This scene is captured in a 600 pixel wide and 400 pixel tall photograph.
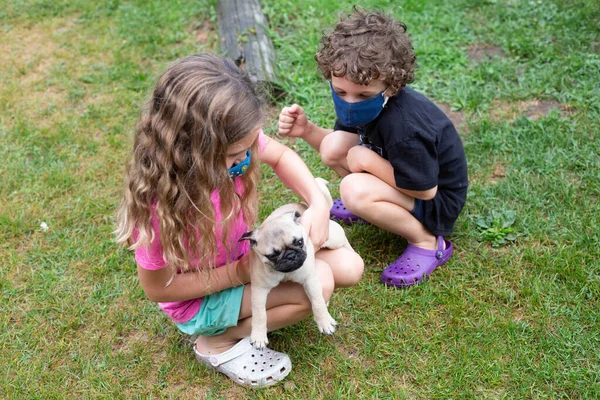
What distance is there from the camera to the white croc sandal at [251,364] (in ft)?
9.89

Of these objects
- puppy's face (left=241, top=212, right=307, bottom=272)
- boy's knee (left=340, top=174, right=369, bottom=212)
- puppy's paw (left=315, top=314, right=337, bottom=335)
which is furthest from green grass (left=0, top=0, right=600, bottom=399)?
puppy's face (left=241, top=212, right=307, bottom=272)

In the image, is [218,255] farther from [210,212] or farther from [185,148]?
[185,148]

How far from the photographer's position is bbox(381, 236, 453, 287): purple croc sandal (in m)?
3.52

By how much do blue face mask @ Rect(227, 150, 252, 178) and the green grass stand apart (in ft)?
3.58

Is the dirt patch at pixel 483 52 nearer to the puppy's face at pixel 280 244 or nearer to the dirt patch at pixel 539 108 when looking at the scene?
the dirt patch at pixel 539 108

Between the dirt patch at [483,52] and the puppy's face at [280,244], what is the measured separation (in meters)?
3.60

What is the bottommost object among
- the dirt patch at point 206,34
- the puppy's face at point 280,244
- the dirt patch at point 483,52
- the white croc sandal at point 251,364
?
the white croc sandal at point 251,364

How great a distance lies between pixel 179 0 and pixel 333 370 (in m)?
5.48

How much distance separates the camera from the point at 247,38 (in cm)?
560

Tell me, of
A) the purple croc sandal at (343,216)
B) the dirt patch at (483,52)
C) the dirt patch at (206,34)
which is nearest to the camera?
the purple croc sandal at (343,216)

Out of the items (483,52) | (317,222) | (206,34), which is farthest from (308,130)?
(206,34)

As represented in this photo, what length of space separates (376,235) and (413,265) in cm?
46

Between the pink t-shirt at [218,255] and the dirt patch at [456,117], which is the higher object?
the pink t-shirt at [218,255]

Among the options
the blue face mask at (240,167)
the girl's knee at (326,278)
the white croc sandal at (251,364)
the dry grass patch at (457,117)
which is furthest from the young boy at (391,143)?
the dry grass patch at (457,117)
